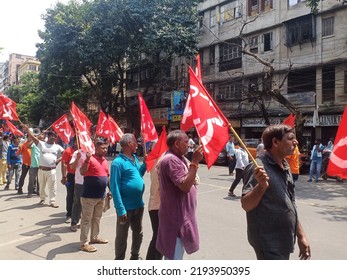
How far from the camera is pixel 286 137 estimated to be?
8.71 feet

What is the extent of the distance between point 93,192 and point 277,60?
19.2 meters

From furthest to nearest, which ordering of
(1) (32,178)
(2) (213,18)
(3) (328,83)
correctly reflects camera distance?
(2) (213,18) → (3) (328,83) → (1) (32,178)

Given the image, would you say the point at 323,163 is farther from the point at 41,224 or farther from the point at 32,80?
the point at 32,80

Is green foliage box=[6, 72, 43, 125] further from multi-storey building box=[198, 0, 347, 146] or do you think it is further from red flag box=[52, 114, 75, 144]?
red flag box=[52, 114, 75, 144]

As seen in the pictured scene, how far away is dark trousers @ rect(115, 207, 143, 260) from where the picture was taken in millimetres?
4023

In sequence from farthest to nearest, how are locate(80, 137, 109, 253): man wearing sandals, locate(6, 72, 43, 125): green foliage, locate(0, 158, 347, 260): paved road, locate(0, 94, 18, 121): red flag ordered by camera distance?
locate(6, 72, 43, 125): green foliage, locate(0, 94, 18, 121): red flag, locate(80, 137, 109, 253): man wearing sandals, locate(0, 158, 347, 260): paved road

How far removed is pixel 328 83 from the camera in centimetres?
1905

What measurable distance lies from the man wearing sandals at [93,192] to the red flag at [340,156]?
3051mm

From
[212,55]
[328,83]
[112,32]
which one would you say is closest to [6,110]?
[328,83]

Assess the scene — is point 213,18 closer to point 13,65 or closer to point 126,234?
point 126,234

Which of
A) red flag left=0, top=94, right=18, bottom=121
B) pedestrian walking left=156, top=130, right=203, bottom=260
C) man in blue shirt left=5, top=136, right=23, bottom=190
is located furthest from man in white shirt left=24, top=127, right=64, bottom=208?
pedestrian walking left=156, top=130, right=203, bottom=260

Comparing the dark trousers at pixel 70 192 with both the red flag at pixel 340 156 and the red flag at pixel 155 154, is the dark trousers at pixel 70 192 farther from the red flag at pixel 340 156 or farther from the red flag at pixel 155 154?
the red flag at pixel 340 156

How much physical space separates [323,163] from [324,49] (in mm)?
8260

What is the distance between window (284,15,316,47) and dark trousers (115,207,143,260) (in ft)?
60.9
